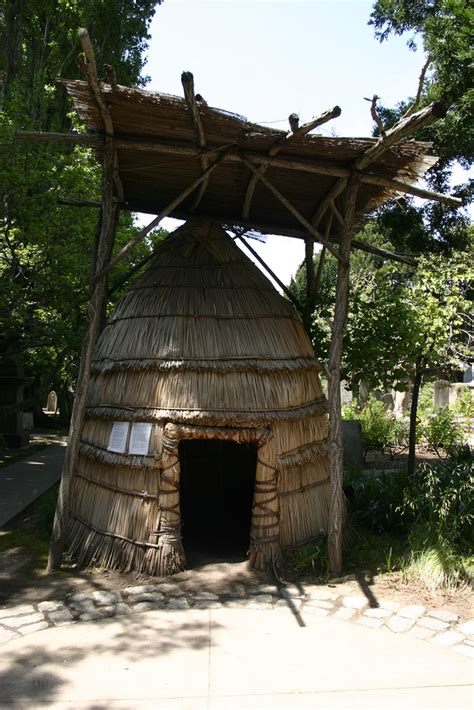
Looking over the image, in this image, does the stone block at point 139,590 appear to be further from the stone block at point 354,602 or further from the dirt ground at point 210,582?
the stone block at point 354,602

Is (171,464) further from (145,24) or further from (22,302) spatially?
(145,24)

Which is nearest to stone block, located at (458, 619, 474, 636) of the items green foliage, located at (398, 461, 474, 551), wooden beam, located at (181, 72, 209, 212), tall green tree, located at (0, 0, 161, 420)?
green foliage, located at (398, 461, 474, 551)

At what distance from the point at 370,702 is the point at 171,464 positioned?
302 centimetres

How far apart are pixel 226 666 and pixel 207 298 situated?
4.00m

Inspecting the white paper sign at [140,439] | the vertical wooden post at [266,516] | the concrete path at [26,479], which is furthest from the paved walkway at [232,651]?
the concrete path at [26,479]

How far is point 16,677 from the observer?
14.2ft

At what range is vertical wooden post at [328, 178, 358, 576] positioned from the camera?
21.0ft

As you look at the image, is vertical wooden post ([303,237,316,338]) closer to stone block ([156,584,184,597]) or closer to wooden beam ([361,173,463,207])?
wooden beam ([361,173,463,207])

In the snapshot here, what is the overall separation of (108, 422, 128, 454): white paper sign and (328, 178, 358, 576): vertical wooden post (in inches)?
88.5

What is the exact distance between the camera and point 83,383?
6805 millimetres

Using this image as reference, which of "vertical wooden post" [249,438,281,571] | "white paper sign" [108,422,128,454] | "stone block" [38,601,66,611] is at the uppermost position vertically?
"white paper sign" [108,422,128,454]

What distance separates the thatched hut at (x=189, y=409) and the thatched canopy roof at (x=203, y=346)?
0.01m

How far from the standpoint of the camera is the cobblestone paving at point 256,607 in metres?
5.16

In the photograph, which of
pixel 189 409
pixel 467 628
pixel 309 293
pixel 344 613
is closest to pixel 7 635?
pixel 189 409
